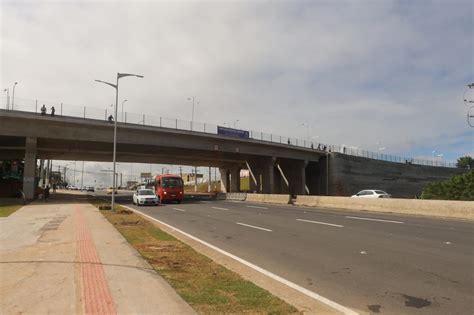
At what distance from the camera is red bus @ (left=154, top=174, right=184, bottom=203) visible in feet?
131

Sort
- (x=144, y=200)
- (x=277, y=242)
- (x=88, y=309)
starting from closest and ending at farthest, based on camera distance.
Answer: (x=88, y=309) < (x=277, y=242) < (x=144, y=200)

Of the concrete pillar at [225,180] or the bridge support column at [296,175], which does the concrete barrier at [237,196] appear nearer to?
the bridge support column at [296,175]

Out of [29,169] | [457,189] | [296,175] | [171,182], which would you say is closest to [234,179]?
[296,175]

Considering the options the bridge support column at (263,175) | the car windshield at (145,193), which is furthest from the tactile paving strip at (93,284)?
the bridge support column at (263,175)

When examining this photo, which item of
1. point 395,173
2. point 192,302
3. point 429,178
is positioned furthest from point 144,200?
point 429,178

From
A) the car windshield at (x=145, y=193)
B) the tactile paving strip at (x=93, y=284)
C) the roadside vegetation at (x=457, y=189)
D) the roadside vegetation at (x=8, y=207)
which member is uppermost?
the roadside vegetation at (x=457, y=189)

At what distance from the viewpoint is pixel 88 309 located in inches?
227

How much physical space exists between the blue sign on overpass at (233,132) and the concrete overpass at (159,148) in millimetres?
1063

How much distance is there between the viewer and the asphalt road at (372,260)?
6629 mm

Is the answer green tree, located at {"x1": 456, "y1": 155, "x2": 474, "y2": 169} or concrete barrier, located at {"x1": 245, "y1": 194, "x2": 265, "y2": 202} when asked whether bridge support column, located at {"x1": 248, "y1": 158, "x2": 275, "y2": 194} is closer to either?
concrete barrier, located at {"x1": 245, "y1": 194, "x2": 265, "y2": 202}

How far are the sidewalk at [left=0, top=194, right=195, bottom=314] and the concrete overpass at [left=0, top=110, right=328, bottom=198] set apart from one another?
3046cm

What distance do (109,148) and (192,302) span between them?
165ft

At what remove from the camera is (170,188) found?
40.2 meters

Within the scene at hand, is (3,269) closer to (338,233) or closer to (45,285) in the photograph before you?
(45,285)
